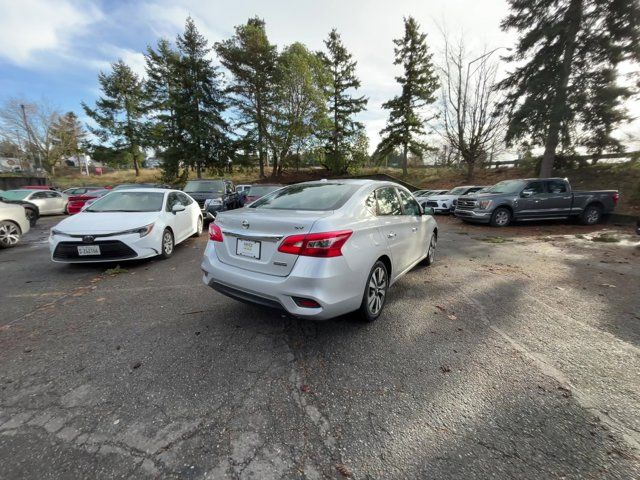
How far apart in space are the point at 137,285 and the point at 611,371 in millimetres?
5743

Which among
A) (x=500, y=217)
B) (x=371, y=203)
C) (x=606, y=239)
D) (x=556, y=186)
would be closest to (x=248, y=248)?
(x=371, y=203)

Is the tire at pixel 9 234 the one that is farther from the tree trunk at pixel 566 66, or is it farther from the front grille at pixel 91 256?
the tree trunk at pixel 566 66

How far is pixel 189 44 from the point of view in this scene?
Result: 2983 cm

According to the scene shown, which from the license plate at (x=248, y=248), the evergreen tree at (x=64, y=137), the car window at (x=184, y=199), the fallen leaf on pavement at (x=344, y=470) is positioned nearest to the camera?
the fallen leaf on pavement at (x=344, y=470)

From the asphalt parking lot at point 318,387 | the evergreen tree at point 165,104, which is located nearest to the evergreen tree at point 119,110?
the evergreen tree at point 165,104

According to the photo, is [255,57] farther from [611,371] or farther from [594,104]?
[611,371]

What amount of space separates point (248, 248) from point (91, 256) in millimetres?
3719

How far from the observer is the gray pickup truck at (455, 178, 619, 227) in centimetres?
1070

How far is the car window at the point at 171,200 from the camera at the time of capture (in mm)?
6409

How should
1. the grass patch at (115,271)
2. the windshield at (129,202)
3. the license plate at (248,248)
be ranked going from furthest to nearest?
the windshield at (129,202) < the grass patch at (115,271) < the license plate at (248,248)

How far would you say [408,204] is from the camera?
439 centimetres

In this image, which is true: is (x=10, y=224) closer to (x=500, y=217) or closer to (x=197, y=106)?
(x=500, y=217)

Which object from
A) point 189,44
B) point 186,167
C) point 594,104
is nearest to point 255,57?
point 189,44

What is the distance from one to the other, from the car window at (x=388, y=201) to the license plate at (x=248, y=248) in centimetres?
156
